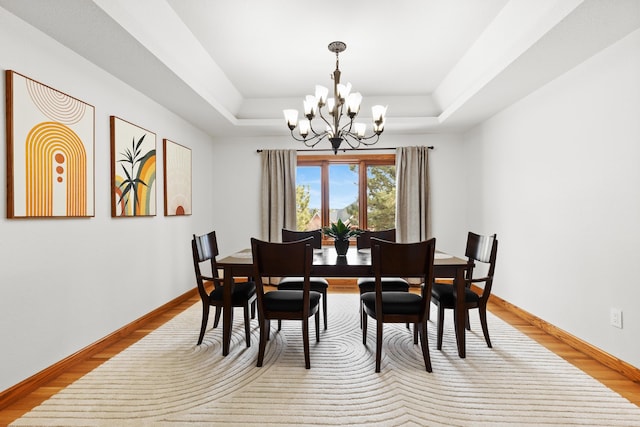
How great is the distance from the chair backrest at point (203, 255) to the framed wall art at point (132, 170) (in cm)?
74

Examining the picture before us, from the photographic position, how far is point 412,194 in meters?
5.05

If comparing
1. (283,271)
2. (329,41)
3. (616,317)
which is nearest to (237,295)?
(283,271)

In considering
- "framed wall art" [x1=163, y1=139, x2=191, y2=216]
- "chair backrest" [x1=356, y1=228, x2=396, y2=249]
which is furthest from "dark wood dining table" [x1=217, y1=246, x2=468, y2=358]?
"framed wall art" [x1=163, y1=139, x2=191, y2=216]

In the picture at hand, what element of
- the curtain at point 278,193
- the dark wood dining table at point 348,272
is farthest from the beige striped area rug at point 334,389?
the curtain at point 278,193

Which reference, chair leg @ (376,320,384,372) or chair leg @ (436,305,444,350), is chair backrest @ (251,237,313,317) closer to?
chair leg @ (376,320,384,372)

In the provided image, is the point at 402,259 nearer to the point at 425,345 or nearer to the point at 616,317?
the point at 425,345

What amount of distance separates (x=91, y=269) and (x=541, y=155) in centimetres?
399

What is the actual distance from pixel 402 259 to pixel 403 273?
0.32 feet

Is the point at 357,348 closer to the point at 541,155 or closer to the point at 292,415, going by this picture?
the point at 292,415

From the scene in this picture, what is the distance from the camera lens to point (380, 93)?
452 centimetres

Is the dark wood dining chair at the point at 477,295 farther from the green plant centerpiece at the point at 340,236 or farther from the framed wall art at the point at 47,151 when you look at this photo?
the framed wall art at the point at 47,151

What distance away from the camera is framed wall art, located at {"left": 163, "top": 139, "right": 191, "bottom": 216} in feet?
12.7

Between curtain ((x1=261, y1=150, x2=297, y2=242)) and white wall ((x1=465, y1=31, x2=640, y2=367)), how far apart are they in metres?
2.73

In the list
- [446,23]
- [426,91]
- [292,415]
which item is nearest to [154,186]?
[292,415]
